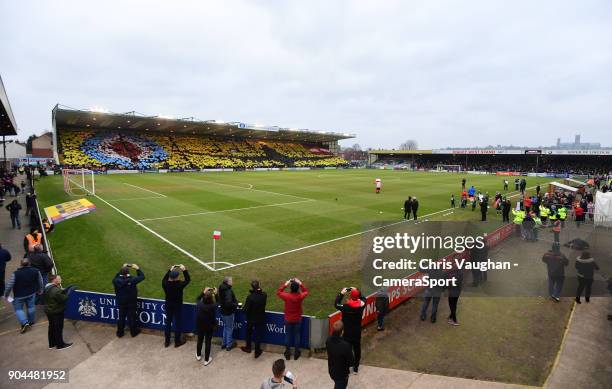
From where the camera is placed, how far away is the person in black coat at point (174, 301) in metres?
7.64

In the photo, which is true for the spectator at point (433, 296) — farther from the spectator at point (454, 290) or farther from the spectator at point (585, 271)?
the spectator at point (585, 271)

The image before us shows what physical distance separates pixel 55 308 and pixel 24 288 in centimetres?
178

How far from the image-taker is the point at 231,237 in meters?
17.2

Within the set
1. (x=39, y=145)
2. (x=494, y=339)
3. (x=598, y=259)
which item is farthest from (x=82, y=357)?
(x=39, y=145)

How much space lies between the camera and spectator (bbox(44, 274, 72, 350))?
7367 mm

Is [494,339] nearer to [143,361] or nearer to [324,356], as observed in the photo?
[324,356]

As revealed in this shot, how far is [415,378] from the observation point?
683 cm

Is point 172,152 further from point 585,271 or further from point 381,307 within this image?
point 585,271

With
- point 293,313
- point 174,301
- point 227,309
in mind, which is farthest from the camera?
point 174,301

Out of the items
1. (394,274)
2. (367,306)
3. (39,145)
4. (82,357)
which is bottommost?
(82,357)

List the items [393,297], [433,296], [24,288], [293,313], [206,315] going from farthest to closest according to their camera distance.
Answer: [393,297] → [433,296] → [24,288] → [293,313] → [206,315]

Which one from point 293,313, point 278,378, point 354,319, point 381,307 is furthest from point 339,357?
point 381,307

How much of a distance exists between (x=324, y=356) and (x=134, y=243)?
12.3 m

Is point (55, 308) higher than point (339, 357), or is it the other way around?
point (339, 357)
